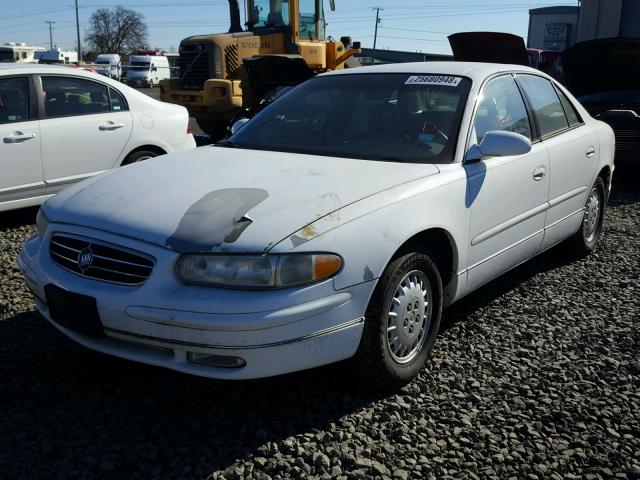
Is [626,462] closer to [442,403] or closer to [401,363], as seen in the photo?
[442,403]

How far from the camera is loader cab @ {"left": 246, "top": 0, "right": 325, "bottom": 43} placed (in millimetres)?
11934

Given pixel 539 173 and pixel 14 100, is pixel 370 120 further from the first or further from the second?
pixel 14 100

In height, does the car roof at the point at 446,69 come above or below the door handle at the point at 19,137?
above

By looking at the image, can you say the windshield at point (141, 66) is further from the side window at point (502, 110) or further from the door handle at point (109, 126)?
the side window at point (502, 110)

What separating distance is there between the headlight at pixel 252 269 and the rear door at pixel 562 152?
7.57 feet

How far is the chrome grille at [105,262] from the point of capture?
2.75m

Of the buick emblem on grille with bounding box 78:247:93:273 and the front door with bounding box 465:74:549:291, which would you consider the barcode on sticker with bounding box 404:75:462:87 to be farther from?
the buick emblem on grille with bounding box 78:247:93:273

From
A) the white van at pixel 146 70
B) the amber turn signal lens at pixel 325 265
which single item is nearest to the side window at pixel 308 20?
the amber turn signal lens at pixel 325 265

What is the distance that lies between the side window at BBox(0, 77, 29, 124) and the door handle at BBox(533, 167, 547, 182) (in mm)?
4433

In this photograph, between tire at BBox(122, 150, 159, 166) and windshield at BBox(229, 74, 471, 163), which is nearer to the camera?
windshield at BBox(229, 74, 471, 163)

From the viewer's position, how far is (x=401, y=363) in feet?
10.4

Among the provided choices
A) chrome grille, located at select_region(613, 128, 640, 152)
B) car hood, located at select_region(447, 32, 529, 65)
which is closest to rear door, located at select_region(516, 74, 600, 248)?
chrome grille, located at select_region(613, 128, 640, 152)

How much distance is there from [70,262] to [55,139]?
3.48m

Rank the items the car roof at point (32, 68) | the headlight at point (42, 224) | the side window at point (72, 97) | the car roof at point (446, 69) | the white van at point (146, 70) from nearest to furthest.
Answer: the headlight at point (42, 224), the car roof at point (446, 69), the car roof at point (32, 68), the side window at point (72, 97), the white van at point (146, 70)
